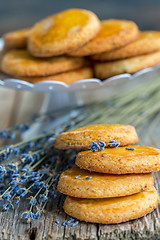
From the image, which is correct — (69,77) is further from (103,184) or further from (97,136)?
(103,184)

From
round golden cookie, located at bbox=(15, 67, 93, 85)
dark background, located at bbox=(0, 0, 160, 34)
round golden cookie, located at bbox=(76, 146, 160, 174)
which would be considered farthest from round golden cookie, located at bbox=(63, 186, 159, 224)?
dark background, located at bbox=(0, 0, 160, 34)

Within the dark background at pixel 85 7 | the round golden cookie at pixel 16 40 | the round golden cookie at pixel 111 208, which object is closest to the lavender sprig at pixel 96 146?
the round golden cookie at pixel 111 208

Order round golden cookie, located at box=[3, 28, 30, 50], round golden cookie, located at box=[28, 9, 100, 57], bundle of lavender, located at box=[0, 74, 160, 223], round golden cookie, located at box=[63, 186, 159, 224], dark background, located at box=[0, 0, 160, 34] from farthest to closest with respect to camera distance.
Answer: dark background, located at box=[0, 0, 160, 34], round golden cookie, located at box=[3, 28, 30, 50], round golden cookie, located at box=[28, 9, 100, 57], bundle of lavender, located at box=[0, 74, 160, 223], round golden cookie, located at box=[63, 186, 159, 224]

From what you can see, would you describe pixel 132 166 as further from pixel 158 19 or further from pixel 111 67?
pixel 158 19

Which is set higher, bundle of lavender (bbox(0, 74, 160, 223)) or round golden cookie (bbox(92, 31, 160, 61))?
round golden cookie (bbox(92, 31, 160, 61))

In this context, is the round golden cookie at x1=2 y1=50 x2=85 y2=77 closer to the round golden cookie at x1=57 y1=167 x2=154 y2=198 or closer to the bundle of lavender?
the bundle of lavender

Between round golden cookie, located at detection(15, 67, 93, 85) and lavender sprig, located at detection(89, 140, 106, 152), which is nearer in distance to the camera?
lavender sprig, located at detection(89, 140, 106, 152)

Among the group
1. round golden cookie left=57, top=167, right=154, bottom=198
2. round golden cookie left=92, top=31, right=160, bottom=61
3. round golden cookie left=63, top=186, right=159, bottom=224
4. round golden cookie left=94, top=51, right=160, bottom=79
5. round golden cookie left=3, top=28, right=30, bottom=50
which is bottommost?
round golden cookie left=63, top=186, right=159, bottom=224
